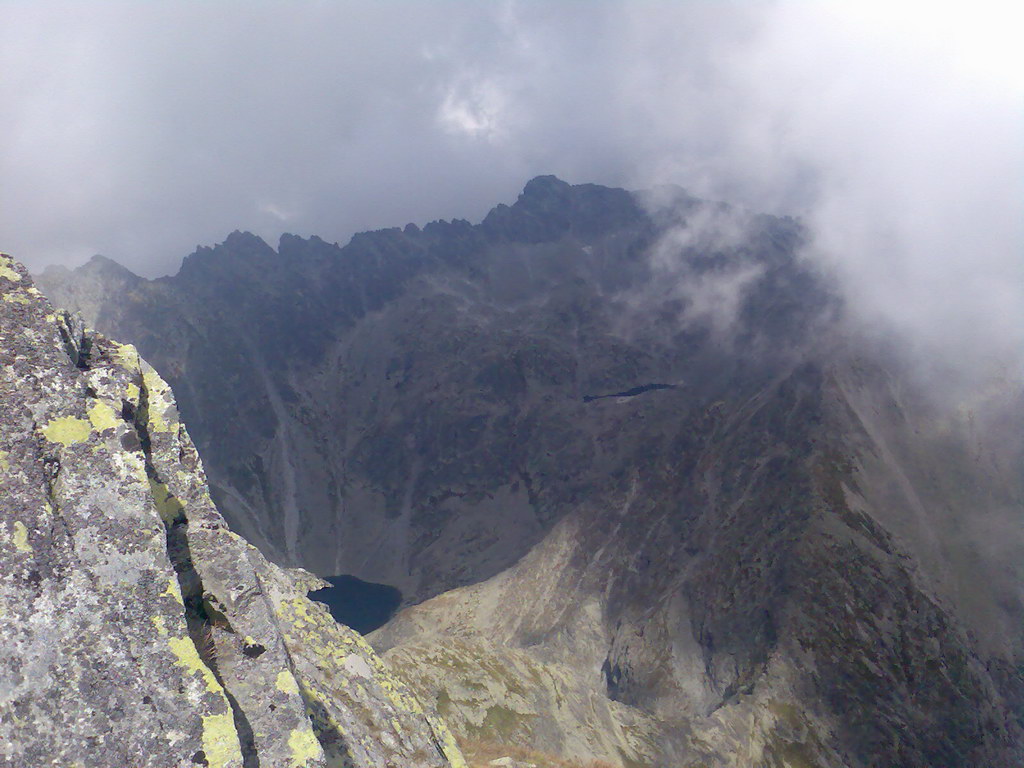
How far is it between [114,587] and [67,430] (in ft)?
8.38

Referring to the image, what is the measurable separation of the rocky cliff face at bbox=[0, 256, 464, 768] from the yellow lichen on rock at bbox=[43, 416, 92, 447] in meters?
0.02

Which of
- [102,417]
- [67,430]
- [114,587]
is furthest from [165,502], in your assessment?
[114,587]

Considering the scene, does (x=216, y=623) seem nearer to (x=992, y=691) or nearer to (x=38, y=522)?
(x=38, y=522)

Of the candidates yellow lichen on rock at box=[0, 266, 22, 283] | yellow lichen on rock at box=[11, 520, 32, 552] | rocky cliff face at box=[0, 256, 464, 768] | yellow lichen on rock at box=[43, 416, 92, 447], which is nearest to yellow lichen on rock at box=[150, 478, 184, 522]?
rocky cliff face at box=[0, 256, 464, 768]

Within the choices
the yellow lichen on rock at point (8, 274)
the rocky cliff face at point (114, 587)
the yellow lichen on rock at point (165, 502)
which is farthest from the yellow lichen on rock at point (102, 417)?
the yellow lichen on rock at point (8, 274)

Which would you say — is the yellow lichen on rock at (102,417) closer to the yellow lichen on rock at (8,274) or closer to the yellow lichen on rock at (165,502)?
the yellow lichen on rock at (165,502)

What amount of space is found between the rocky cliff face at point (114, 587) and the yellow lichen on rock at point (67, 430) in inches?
0.8

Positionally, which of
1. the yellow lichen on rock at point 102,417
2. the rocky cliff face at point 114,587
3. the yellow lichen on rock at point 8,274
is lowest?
the rocky cliff face at point 114,587

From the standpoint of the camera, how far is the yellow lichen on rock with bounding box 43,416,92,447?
9359 millimetres

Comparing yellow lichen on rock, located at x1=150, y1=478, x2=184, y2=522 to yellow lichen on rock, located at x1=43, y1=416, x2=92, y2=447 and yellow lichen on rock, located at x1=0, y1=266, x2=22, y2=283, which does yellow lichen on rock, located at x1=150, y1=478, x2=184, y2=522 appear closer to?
yellow lichen on rock, located at x1=43, y1=416, x2=92, y2=447

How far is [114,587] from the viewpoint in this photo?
29.1 ft

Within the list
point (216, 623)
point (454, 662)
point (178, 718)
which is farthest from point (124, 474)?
point (454, 662)

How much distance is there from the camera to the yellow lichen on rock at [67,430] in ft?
30.7

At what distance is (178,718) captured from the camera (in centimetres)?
852
